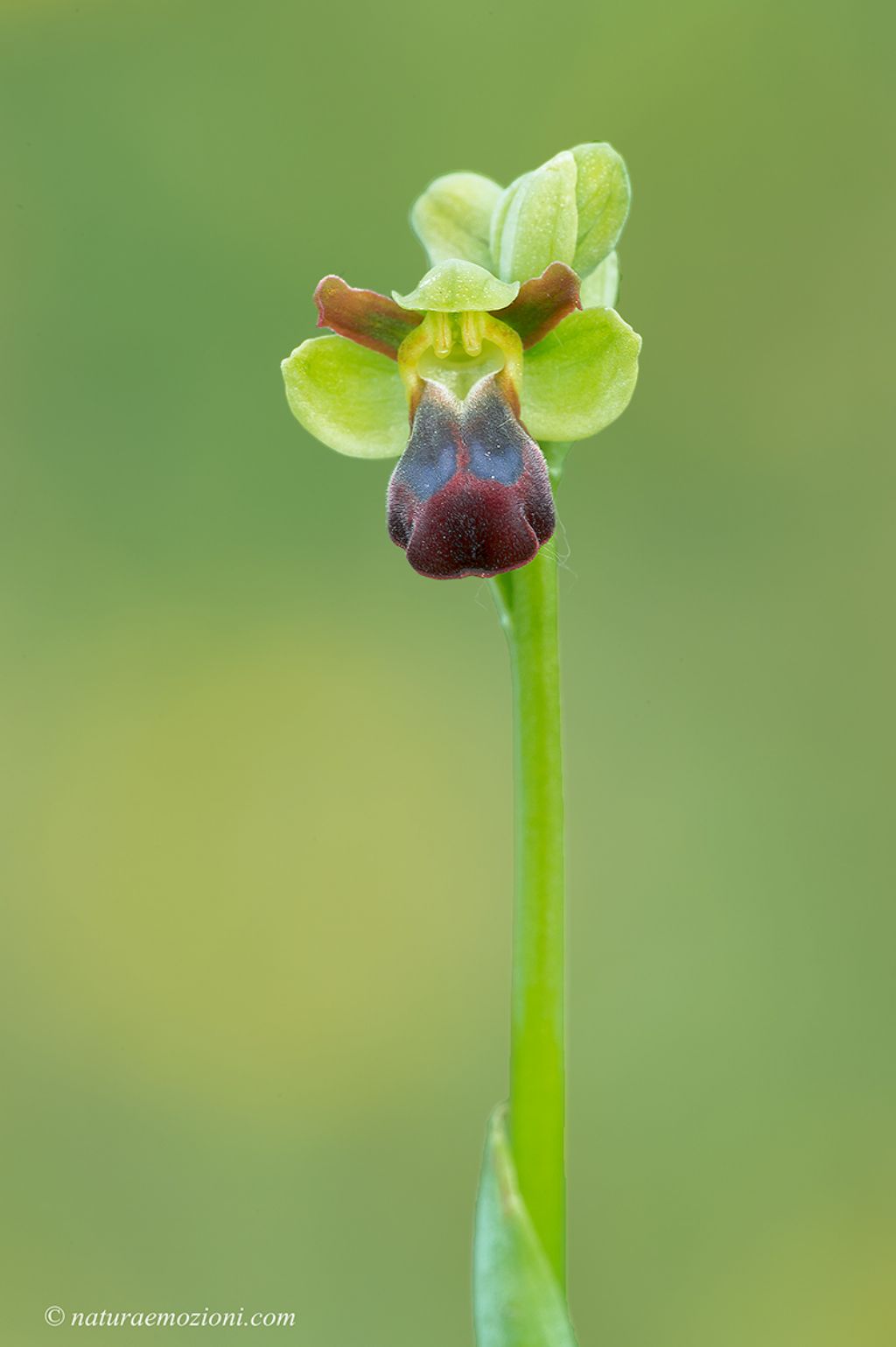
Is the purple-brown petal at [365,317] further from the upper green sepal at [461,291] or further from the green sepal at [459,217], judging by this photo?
the green sepal at [459,217]

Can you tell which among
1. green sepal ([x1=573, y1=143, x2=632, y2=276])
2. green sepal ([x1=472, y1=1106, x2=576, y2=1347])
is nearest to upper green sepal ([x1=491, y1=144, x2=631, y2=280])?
green sepal ([x1=573, y1=143, x2=632, y2=276])

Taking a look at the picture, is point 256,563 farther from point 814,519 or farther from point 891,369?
point 891,369

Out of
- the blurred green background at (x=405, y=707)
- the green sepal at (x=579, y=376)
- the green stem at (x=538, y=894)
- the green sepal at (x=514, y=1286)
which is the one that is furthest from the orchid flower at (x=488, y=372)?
the blurred green background at (x=405, y=707)

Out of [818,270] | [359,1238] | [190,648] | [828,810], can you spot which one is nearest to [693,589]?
[828,810]

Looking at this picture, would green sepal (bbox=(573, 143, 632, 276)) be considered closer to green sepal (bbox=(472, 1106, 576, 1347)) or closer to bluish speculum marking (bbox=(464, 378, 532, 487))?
bluish speculum marking (bbox=(464, 378, 532, 487))

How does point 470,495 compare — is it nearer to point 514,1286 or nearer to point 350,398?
point 350,398
